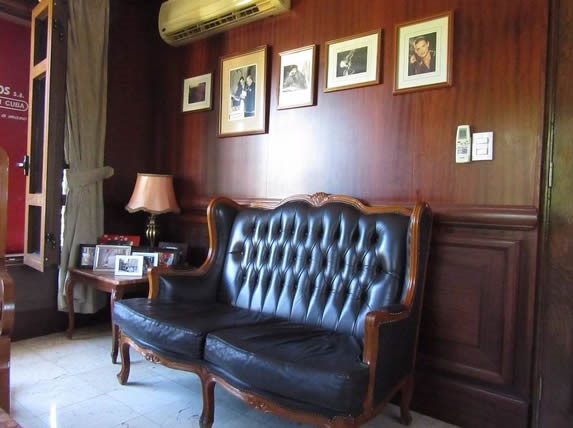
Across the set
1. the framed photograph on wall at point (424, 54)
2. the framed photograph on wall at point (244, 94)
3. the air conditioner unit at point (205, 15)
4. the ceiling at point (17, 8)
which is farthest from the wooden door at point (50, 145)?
the framed photograph on wall at point (424, 54)

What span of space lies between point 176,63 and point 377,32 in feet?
5.83

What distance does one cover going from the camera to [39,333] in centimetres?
283

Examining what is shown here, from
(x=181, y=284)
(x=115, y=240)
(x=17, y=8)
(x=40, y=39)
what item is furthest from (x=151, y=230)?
(x=17, y=8)

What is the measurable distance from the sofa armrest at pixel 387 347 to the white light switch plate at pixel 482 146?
0.77 meters

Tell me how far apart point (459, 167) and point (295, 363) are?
1.19 metres

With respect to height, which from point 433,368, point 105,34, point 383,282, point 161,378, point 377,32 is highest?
point 105,34

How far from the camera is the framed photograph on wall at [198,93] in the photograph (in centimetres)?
300

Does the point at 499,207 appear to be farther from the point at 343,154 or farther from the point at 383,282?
the point at 343,154

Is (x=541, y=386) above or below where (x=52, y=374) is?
above

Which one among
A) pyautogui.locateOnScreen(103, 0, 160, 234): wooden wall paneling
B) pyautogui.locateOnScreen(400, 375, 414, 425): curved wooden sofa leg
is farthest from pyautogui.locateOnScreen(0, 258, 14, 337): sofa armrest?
pyautogui.locateOnScreen(103, 0, 160, 234): wooden wall paneling

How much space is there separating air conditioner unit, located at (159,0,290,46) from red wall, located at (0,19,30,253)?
43.7 inches

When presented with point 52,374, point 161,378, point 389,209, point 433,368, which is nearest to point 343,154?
point 389,209

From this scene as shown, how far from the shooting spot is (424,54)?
200 centimetres

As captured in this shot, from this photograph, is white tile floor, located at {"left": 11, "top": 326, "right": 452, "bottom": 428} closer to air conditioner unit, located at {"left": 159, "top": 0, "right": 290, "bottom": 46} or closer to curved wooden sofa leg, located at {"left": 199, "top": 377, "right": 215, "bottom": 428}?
→ curved wooden sofa leg, located at {"left": 199, "top": 377, "right": 215, "bottom": 428}
